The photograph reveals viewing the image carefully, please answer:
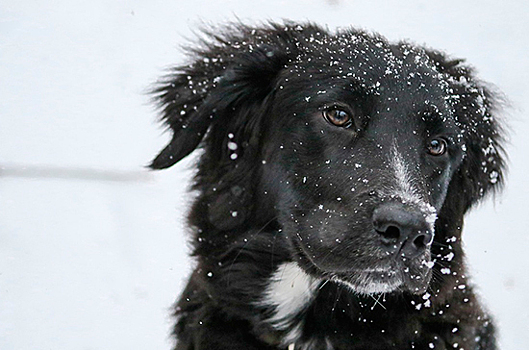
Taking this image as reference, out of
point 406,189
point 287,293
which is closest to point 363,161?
point 406,189

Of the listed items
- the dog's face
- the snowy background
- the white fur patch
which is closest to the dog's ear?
the dog's face

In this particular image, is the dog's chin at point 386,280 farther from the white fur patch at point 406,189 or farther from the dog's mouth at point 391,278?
the white fur patch at point 406,189

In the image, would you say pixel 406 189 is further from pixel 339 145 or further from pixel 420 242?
pixel 339 145

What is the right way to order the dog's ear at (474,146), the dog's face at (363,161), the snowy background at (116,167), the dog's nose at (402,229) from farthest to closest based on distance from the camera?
the snowy background at (116,167), the dog's ear at (474,146), the dog's face at (363,161), the dog's nose at (402,229)

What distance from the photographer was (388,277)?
295 centimetres

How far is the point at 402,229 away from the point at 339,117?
2.16 feet

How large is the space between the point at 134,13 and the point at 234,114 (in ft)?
14.4

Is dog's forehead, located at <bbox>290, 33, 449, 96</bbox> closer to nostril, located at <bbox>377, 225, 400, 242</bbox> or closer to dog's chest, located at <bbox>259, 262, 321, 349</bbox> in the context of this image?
nostril, located at <bbox>377, 225, 400, 242</bbox>

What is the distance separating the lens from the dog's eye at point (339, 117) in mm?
3207

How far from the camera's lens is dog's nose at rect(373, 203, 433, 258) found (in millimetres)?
2787

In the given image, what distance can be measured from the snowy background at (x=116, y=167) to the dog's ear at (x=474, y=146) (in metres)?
0.48

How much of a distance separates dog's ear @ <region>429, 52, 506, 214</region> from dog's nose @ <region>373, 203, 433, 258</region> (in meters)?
0.87

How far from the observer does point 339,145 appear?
3.17m

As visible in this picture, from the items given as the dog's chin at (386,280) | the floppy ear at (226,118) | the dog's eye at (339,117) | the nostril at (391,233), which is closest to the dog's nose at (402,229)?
the nostril at (391,233)
